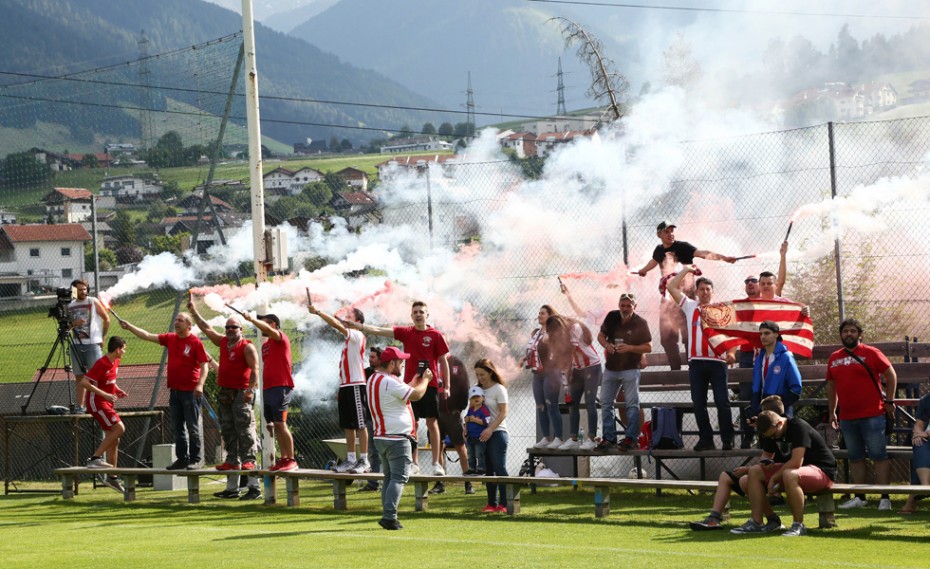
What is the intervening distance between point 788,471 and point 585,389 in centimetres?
446

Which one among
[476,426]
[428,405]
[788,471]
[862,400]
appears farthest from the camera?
[428,405]

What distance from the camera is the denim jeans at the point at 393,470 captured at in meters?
11.2

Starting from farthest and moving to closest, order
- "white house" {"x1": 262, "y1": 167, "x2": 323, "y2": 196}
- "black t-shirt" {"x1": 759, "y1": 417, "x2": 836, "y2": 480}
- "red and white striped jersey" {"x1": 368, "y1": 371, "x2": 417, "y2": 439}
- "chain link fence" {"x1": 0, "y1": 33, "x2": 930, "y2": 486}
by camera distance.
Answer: "white house" {"x1": 262, "y1": 167, "x2": 323, "y2": 196}, "chain link fence" {"x1": 0, "y1": 33, "x2": 930, "y2": 486}, "red and white striped jersey" {"x1": 368, "y1": 371, "x2": 417, "y2": 439}, "black t-shirt" {"x1": 759, "y1": 417, "x2": 836, "y2": 480}

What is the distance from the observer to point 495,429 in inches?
506

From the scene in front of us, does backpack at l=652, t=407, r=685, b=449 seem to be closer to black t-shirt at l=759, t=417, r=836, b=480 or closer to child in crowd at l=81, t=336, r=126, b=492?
black t-shirt at l=759, t=417, r=836, b=480

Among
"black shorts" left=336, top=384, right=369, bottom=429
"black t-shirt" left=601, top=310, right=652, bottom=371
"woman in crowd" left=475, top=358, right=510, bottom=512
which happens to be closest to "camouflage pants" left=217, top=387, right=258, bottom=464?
"black shorts" left=336, top=384, right=369, bottom=429

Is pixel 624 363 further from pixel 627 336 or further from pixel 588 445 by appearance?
pixel 588 445

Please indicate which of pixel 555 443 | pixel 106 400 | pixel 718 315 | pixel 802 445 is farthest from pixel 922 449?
pixel 106 400

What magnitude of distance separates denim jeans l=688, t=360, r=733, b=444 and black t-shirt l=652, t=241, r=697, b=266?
1.78 meters

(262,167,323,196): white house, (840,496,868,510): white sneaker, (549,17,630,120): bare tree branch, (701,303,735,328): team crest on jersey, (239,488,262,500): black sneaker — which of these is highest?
(549,17,630,120): bare tree branch

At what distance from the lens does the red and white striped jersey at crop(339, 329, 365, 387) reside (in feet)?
46.2

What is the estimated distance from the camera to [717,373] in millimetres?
13125

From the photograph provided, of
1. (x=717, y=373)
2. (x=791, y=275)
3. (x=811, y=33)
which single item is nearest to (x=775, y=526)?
(x=717, y=373)

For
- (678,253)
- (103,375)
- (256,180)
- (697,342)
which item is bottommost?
(103,375)
